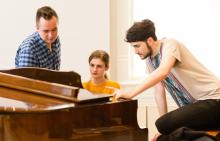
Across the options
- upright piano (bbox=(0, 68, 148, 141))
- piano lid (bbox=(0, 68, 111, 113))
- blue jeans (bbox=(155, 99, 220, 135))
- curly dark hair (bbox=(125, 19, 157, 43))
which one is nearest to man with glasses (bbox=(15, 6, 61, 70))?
upright piano (bbox=(0, 68, 148, 141))

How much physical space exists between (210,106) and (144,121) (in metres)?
1.60

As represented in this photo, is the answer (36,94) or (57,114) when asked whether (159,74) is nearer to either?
(36,94)

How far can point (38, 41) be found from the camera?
264 centimetres

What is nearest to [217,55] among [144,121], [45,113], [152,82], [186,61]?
[144,121]

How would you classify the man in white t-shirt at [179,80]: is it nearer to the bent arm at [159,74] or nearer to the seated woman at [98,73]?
the bent arm at [159,74]

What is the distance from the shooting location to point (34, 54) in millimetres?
2596

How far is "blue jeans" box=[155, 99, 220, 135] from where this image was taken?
2.41m

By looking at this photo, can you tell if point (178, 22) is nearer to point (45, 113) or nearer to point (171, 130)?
point (171, 130)

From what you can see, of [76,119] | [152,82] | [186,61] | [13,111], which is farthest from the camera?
[186,61]

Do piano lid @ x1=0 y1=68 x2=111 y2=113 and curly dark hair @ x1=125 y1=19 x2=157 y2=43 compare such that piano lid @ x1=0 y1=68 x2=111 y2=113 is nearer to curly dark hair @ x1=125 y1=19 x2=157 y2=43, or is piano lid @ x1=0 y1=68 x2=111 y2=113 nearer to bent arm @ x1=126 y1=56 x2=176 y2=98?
bent arm @ x1=126 y1=56 x2=176 y2=98

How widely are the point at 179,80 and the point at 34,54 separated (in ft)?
3.04

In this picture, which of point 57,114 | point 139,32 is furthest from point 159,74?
point 57,114

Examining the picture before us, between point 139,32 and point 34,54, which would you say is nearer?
point 139,32

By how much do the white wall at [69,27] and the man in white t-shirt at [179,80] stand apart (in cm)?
140
